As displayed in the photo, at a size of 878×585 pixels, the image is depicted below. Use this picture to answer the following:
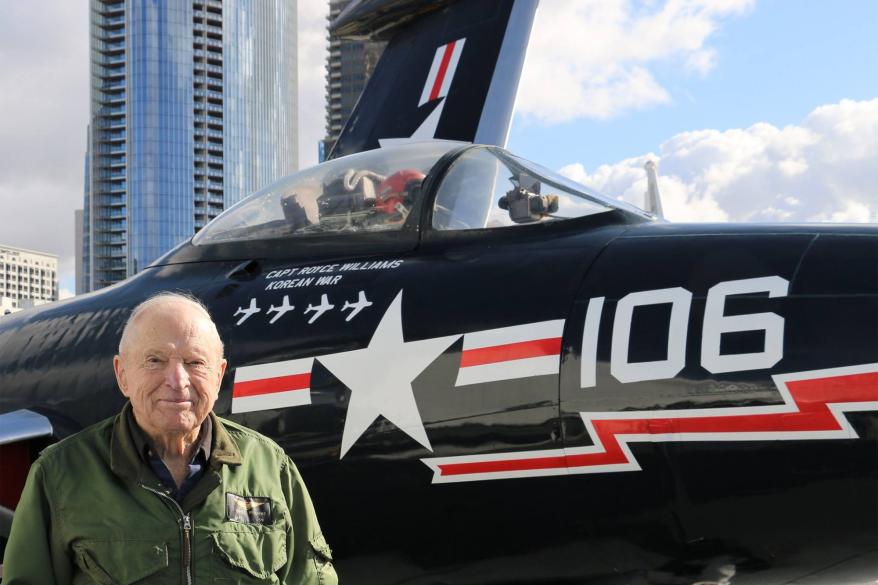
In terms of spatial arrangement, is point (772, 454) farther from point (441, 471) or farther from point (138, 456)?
point (138, 456)

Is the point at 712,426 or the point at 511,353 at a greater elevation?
the point at 511,353

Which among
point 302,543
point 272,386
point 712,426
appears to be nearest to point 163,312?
point 302,543

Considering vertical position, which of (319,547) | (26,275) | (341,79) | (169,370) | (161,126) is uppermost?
(341,79)

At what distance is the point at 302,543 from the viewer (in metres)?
2.14

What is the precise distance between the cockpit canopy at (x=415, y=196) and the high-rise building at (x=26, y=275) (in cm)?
18896

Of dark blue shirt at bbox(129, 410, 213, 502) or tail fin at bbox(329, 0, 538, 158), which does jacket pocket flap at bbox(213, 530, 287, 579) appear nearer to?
dark blue shirt at bbox(129, 410, 213, 502)

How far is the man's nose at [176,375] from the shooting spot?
6.66 ft

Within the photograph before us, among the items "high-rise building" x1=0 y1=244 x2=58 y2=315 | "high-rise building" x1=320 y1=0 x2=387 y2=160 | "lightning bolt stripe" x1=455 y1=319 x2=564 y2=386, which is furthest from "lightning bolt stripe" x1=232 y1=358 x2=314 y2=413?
"high-rise building" x1=0 y1=244 x2=58 y2=315

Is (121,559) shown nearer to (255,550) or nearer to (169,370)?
(255,550)

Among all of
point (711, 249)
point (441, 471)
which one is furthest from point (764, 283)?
point (441, 471)

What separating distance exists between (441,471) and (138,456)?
1.41 meters

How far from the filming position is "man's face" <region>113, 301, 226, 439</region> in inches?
79.8

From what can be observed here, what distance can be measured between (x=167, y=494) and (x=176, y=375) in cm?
29

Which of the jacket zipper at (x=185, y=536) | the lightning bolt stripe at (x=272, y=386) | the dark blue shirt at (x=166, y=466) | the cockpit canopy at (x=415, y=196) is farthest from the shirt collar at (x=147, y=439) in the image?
the cockpit canopy at (x=415, y=196)
